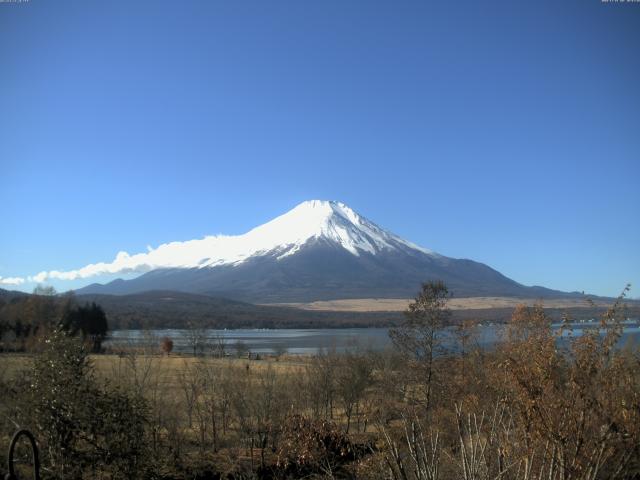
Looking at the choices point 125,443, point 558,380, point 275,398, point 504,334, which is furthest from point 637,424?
point 275,398

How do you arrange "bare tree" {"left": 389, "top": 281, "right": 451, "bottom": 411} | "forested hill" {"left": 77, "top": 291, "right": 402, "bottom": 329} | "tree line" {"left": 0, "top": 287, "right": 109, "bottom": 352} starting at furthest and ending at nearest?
A: "forested hill" {"left": 77, "top": 291, "right": 402, "bottom": 329}, "tree line" {"left": 0, "top": 287, "right": 109, "bottom": 352}, "bare tree" {"left": 389, "top": 281, "right": 451, "bottom": 411}

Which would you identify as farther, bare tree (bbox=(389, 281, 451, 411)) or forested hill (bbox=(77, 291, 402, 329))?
forested hill (bbox=(77, 291, 402, 329))

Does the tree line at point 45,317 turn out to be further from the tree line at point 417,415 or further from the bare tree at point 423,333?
the bare tree at point 423,333

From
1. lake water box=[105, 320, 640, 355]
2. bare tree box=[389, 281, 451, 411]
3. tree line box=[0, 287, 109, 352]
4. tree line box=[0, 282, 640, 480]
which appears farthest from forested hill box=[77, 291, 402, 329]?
bare tree box=[389, 281, 451, 411]

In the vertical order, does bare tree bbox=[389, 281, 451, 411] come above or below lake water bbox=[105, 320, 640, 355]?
above

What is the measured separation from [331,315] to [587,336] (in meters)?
188

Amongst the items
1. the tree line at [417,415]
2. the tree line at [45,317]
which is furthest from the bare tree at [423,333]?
the tree line at [45,317]

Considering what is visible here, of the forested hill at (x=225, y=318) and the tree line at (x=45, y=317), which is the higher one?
the tree line at (x=45, y=317)

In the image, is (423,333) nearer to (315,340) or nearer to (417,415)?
(417,415)

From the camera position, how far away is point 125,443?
13266 millimetres

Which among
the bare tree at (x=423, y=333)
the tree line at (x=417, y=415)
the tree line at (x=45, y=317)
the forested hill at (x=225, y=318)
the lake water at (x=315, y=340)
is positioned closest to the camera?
the tree line at (x=417, y=415)

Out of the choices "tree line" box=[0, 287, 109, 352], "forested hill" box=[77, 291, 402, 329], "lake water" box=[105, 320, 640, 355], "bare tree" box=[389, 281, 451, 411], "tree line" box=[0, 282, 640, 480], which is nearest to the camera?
"tree line" box=[0, 282, 640, 480]

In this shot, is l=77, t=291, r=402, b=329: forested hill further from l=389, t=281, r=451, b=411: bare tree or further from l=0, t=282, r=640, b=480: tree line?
l=389, t=281, r=451, b=411: bare tree

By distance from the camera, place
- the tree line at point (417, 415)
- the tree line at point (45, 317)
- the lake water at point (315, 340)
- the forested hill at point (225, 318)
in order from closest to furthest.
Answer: the tree line at point (417, 415), the lake water at point (315, 340), the tree line at point (45, 317), the forested hill at point (225, 318)
